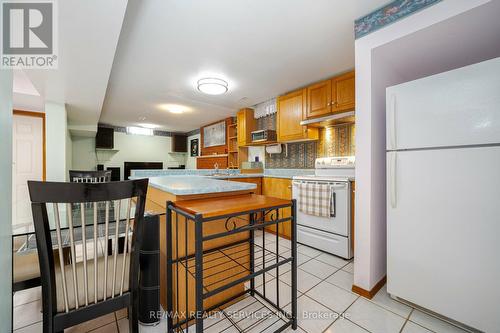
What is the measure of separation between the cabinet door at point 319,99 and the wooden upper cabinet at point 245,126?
5.05 ft

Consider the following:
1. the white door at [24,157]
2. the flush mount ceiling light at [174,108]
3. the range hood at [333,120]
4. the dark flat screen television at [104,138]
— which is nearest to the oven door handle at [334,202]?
the range hood at [333,120]

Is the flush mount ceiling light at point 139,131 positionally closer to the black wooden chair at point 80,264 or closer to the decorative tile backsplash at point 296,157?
the decorative tile backsplash at point 296,157

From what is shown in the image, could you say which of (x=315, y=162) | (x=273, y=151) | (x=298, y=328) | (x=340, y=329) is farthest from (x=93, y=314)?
(x=273, y=151)

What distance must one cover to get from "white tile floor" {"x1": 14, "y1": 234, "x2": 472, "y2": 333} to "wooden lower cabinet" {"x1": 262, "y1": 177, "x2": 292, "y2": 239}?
1217 millimetres

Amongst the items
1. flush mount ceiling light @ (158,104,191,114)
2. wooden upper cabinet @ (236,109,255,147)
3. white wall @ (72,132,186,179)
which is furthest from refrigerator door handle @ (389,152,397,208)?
white wall @ (72,132,186,179)

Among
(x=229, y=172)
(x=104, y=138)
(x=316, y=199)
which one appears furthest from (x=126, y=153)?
(x=316, y=199)

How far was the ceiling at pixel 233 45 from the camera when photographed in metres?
1.67

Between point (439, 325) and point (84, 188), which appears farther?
point (439, 325)

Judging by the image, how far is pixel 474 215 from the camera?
1.27 m

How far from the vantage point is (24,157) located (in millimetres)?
3756

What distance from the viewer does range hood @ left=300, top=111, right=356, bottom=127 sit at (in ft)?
8.50

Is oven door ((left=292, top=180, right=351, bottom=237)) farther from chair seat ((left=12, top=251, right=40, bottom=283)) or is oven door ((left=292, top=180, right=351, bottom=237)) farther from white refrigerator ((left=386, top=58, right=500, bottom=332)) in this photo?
chair seat ((left=12, top=251, right=40, bottom=283))

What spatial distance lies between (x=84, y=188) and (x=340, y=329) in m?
1.69

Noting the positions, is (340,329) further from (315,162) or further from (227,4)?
(227,4)
